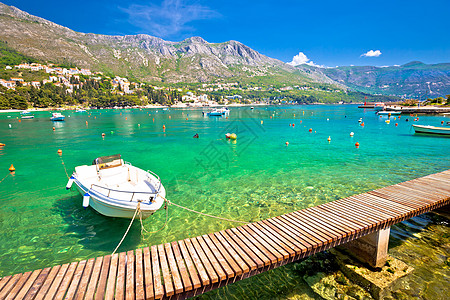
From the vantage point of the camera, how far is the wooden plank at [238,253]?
221 inches

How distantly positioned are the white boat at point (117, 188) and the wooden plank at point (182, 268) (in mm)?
3516

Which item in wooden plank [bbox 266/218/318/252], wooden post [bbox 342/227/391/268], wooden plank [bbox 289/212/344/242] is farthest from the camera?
wooden post [bbox 342/227/391/268]

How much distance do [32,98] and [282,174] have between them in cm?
19247

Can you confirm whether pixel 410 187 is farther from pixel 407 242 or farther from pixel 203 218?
pixel 203 218

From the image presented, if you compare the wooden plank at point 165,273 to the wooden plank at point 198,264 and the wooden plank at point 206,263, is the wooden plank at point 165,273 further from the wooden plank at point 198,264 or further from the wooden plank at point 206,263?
the wooden plank at point 206,263

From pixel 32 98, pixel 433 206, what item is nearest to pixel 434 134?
pixel 433 206

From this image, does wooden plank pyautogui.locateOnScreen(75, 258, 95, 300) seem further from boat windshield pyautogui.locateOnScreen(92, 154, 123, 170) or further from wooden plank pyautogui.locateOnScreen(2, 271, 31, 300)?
boat windshield pyautogui.locateOnScreen(92, 154, 123, 170)

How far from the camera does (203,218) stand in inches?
478

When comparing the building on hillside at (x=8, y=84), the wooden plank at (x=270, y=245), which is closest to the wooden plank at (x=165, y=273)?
the wooden plank at (x=270, y=245)

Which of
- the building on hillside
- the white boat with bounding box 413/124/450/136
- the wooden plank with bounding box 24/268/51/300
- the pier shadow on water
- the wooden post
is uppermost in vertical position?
the building on hillside

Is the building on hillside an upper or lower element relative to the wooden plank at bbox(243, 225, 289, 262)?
upper

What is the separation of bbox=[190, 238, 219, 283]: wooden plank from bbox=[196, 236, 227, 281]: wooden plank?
0.07 meters

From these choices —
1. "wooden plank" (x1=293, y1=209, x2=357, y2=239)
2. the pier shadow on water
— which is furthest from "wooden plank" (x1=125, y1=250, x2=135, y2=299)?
"wooden plank" (x1=293, y1=209, x2=357, y2=239)

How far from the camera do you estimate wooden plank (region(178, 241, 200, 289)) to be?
5.03 m
